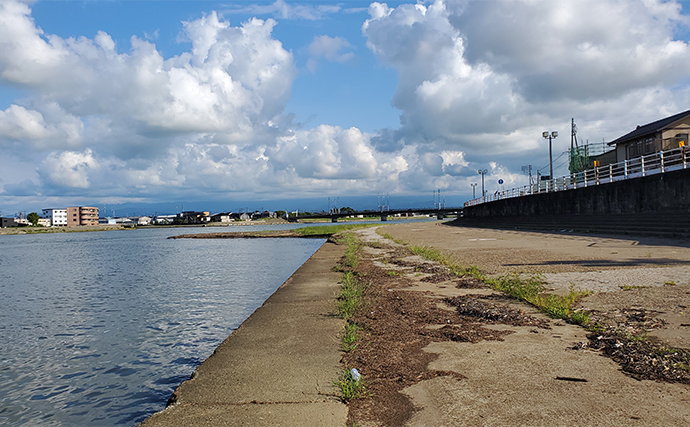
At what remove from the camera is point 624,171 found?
28.2 metres

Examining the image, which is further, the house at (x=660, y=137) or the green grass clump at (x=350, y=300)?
the house at (x=660, y=137)

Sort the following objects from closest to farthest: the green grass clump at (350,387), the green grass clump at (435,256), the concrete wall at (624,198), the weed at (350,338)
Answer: the green grass clump at (350,387) → the weed at (350,338) → the green grass clump at (435,256) → the concrete wall at (624,198)

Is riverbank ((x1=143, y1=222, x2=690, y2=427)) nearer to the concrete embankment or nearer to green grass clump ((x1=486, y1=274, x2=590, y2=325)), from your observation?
the concrete embankment

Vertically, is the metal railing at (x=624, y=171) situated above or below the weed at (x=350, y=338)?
above

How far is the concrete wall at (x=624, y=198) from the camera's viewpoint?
22.2m

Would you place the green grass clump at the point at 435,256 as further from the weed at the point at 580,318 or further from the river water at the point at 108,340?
the weed at the point at 580,318

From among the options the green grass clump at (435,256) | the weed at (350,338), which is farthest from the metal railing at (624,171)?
the weed at (350,338)

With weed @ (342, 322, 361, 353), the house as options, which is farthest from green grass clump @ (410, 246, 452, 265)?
the house

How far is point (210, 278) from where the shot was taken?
62.4 ft

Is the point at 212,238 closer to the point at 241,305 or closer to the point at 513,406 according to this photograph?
the point at 241,305

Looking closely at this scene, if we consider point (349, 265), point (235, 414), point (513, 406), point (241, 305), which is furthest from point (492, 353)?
point (349, 265)

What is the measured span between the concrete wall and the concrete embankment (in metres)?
20.7

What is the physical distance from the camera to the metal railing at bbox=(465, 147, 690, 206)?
990 inches

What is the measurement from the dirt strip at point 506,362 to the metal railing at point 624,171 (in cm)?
1825
